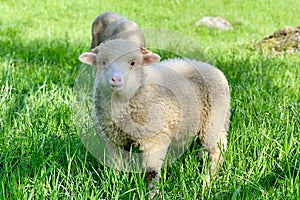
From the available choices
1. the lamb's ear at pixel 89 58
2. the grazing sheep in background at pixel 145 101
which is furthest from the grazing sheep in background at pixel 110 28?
the lamb's ear at pixel 89 58

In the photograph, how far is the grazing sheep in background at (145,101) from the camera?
6.89 feet

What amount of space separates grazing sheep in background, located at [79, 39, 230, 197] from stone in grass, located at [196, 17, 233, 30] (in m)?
8.34

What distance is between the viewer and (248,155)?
2.52 metres

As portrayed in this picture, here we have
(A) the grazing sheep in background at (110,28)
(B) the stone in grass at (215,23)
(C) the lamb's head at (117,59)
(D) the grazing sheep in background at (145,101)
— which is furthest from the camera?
(B) the stone in grass at (215,23)

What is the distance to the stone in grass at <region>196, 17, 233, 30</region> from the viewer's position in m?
10.6

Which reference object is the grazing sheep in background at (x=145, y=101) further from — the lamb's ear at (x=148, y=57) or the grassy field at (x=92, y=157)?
the grassy field at (x=92, y=157)

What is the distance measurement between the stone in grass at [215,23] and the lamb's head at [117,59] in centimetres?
865

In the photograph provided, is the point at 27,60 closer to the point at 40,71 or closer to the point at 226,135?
the point at 40,71

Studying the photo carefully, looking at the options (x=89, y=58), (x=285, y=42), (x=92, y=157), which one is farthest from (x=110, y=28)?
(x=89, y=58)

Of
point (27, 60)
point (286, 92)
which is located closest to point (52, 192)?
point (286, 92)

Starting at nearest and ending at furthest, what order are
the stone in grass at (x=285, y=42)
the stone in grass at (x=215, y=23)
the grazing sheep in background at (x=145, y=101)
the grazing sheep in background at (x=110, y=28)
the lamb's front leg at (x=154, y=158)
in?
the grazing sheep in background at (x=145, y=101), the lamb's front leg at (x=154, y=158), the grazing sheep in background at (x=110, y=28), the stone in grass at (x=285, y=42), the stone in grass at (x=215, y=23)

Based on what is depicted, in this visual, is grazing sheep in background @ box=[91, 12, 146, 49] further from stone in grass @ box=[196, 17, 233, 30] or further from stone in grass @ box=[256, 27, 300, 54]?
stone in grass @ box=[196, 17, 233, 30]

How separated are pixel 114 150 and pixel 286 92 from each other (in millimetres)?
2164

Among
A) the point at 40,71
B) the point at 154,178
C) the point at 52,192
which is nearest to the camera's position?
the point at 52,192
